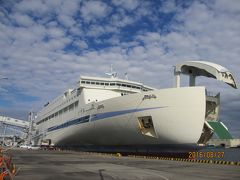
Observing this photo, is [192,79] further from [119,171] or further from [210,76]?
[119,171]

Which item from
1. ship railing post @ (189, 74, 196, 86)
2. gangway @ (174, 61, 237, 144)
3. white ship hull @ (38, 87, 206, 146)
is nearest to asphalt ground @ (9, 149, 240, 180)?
white ship hull @ (38, 87, 206, 146)

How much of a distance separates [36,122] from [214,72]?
238 feet

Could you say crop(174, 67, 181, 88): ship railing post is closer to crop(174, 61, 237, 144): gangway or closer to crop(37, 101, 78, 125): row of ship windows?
crop(174, 61, 237, 144): gangway

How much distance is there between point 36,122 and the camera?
3745 inches

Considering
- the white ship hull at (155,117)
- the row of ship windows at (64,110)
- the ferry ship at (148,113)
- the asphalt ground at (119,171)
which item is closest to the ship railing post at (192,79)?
the ferry ship at (148,113)

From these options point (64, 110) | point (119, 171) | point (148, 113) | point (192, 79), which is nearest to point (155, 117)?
point (148, 113)

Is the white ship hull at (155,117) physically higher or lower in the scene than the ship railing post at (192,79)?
lower

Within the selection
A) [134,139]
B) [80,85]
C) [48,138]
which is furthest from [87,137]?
[48,138]

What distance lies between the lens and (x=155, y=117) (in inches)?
1254

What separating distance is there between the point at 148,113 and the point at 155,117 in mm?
927

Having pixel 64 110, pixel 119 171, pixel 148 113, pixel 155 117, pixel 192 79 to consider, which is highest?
pixel 192 79

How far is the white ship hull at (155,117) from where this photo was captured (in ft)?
101

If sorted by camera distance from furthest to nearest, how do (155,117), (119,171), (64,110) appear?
(64,110), (155,117), (119,171)

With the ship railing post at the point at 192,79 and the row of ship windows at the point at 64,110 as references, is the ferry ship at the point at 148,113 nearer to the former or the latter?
the ship railing post at the point at 192,79
